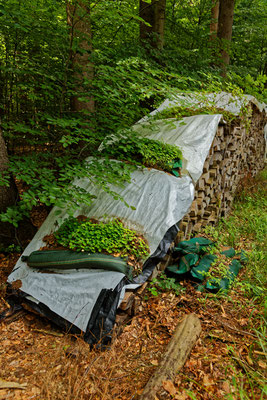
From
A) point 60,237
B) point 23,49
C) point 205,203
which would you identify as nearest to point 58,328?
point 60,237

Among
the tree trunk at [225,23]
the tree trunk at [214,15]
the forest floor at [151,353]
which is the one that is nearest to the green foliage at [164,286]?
the forest floor at [151,353]

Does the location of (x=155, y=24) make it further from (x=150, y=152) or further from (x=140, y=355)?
(x=140, y=355)

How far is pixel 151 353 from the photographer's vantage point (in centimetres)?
200

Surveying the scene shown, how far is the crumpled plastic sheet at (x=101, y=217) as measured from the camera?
2207 millimetres

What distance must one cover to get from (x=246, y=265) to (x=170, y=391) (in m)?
1.76

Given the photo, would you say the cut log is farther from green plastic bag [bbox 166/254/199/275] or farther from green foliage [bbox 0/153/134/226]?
green foliage [bbox 0/153/134/226]

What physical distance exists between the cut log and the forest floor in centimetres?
5

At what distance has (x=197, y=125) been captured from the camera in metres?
3.63

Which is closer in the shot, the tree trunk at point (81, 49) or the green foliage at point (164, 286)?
the green foliage at point (164, 286)

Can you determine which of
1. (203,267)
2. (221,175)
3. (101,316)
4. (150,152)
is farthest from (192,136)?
(101,316)

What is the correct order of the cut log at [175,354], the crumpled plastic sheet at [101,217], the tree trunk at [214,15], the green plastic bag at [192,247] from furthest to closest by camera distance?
1. the tree trunk at [214,15]
2. the green plastic bag at [192,247]
3. the crumpled plastic sheet at [101,217]
4. the cut log at [175,354]

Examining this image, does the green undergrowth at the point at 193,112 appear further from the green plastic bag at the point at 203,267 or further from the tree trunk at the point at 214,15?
the tree trunk at the point at 214,15

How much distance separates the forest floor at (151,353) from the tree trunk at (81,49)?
7.72ft

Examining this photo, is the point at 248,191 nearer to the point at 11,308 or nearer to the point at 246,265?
the point at 246,265
